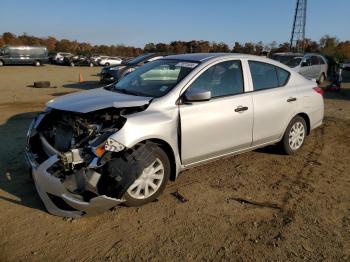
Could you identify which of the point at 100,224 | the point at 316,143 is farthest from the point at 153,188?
the point at 316,143

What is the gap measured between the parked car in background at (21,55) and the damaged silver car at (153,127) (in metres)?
33.9

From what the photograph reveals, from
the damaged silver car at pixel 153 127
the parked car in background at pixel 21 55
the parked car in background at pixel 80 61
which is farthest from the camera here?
the parked car in background at pixel 80 61

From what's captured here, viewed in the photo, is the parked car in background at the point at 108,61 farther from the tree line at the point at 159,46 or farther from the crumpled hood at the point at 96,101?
the crumpled hood at the point at 96,101

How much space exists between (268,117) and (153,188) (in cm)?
219

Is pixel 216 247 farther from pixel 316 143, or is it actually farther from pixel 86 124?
pixel 316 143

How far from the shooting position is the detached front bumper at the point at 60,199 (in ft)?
11.8

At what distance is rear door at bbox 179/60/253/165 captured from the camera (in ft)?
14.4

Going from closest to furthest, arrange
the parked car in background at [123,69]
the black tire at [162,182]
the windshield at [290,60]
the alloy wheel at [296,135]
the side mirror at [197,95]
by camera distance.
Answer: the black tire at [162,182] → the side mirror at [197,95] → the alloy wheel at [296,135] → the parked car in background at [123,69] → the windshield at [290,60]

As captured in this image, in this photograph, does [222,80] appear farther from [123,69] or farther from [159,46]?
[159,46]

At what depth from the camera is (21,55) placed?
116ft

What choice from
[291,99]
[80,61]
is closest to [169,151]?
[291,99]

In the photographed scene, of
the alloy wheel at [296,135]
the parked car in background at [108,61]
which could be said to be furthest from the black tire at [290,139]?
the parked car in background at [108,61]

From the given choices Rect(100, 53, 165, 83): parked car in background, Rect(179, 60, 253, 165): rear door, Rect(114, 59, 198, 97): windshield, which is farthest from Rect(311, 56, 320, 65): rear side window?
Rect(114, 59, 198, 97): windshield

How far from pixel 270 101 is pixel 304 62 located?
1103 centimetres
